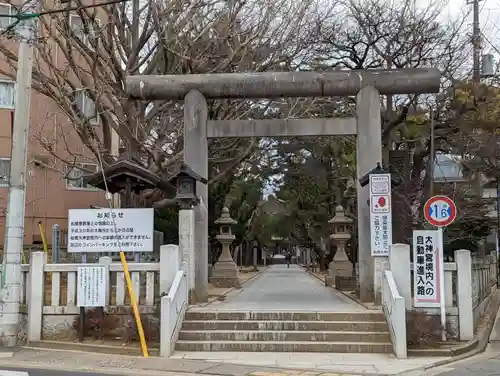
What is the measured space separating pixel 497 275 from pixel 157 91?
22.6 metres

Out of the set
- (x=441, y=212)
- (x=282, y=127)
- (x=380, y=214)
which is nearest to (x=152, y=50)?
(x=282, y=127)

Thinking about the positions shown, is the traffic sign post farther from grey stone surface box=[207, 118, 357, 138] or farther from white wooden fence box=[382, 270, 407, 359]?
grey stone surface box=[207, 118, 357, 138]

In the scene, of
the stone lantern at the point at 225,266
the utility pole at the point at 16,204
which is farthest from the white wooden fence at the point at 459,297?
the stone lantern at the point at 225,266

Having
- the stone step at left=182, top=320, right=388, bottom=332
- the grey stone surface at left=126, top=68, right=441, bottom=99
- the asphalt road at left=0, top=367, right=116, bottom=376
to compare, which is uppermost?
the grey stone surface at left=126, top=68, right=441, bottom=99

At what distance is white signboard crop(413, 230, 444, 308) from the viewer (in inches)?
491

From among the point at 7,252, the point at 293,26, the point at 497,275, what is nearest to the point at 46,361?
the point at 7,252

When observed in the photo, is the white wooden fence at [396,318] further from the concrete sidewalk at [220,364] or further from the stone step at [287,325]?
the stone step at [287,325]

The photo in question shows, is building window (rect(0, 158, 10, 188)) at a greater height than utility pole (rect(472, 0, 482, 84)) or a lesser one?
lesser

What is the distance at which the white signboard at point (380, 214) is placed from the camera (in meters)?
14.7

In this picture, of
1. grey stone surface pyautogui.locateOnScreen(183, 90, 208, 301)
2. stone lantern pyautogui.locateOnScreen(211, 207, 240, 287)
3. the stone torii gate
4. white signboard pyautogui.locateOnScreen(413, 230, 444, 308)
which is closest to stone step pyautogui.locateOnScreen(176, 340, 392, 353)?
white signboard pyautogui.locateOnScreen(413, 230, 444, 308)

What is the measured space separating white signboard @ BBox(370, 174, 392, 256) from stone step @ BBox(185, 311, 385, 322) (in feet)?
7.22

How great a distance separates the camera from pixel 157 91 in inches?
632

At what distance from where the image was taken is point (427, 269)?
1255cm

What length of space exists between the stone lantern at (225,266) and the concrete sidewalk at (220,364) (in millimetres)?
13718
